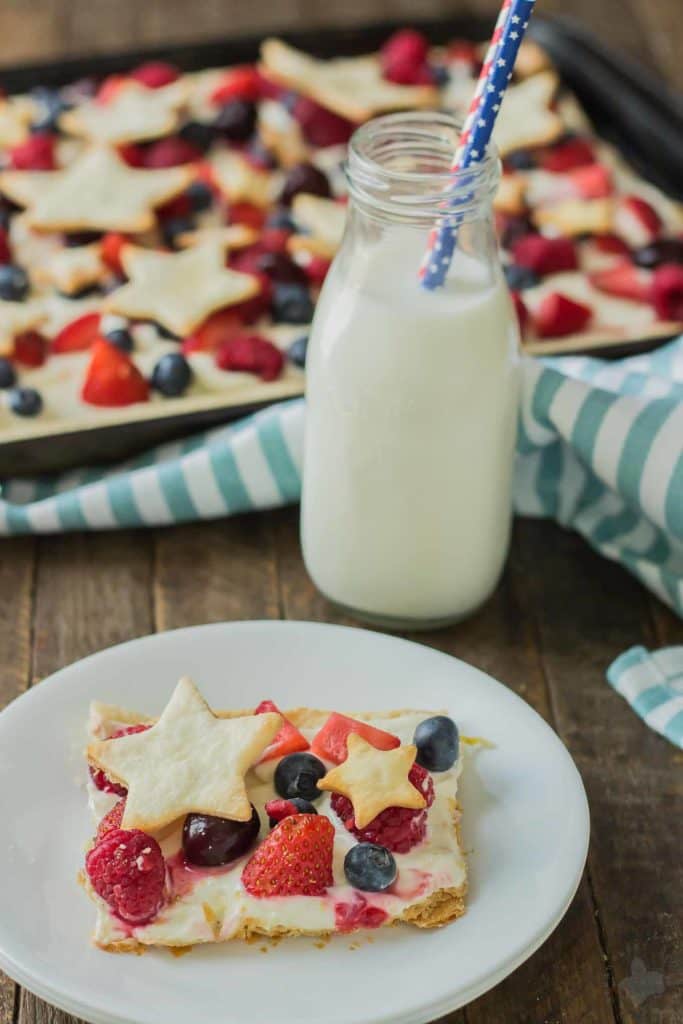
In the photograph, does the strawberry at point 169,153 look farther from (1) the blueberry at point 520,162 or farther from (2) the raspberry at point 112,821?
(2) the raspberry at point 112,821

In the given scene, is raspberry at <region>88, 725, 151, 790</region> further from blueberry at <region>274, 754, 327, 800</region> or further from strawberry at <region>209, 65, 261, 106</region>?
strawberry at <region>209, 65, 261, 106</region>

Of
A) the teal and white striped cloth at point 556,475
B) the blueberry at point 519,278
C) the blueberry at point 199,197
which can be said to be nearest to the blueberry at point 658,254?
the blueberry at point 519,278

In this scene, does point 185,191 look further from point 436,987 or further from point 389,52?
point 436,987

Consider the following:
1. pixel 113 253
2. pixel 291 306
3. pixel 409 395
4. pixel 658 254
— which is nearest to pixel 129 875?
pixel 409 395

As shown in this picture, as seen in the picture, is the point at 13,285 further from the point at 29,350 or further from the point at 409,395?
the point at 409,395

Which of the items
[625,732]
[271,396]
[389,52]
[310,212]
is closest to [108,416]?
[271,396]
